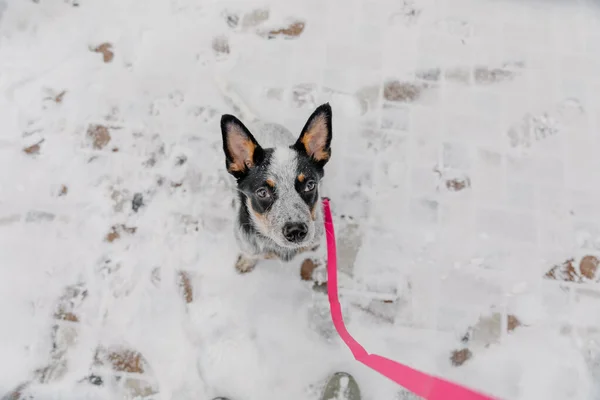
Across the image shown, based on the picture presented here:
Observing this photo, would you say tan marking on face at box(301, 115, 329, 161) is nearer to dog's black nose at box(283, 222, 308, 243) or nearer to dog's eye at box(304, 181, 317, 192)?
dog's eye at box(304, 181, 317, 192)

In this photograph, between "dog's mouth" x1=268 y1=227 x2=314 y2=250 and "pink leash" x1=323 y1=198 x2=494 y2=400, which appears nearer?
"pink leash" x1=323 y1=198 x2=494 y2=400

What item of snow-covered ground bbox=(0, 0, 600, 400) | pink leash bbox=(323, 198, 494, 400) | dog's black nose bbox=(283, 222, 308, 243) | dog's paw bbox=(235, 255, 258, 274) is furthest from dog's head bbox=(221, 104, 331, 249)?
snow-covered ground bbox=(0, 0, 600, 400)

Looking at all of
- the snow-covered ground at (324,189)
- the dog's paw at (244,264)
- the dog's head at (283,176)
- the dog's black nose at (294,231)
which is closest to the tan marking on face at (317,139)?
the dog's head at (283,176)

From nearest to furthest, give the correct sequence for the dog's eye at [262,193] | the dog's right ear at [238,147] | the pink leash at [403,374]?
1. the pink leash at [403,374]
2. the dog's right ear at [238,147]
3. the dog's eye at [262,193]

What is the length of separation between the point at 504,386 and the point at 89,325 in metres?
3.06

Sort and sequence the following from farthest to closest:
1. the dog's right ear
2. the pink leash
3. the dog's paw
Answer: the dog's paw → the dog's right ear → the pink leash

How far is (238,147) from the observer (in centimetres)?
246

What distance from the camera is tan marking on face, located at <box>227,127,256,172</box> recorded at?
7.81 ft

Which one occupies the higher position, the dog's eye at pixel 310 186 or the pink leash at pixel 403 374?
the dog's eye at pixel 310 186

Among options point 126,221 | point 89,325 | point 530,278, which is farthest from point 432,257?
point 89,325

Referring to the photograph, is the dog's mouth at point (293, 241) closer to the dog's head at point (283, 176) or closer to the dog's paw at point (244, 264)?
the dog's head at point (283, 176)

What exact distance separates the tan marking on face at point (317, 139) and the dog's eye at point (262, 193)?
0.37 meters

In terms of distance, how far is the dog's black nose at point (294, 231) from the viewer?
7.75 ft

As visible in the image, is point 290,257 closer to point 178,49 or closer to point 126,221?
point 126,221
